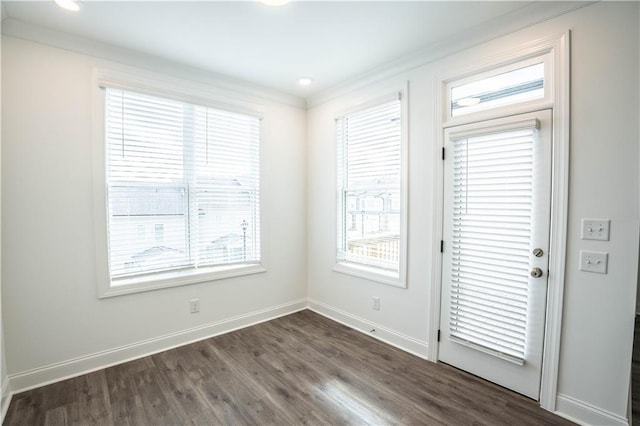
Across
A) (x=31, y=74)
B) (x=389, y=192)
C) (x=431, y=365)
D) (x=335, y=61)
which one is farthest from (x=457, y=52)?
(x=31, y=74)

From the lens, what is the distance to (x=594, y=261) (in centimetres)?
188

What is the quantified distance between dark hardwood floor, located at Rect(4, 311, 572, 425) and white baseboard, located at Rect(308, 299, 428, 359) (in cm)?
9

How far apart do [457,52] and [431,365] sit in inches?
105

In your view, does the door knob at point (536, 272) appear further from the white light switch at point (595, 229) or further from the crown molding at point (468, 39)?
the crown molding at point (468, 39)

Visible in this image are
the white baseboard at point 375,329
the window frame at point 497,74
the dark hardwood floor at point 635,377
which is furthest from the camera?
the white baseboard at point 375,329

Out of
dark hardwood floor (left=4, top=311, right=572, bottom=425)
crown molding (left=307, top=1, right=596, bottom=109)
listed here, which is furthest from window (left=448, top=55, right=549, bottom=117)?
dark hardwood floor (left=4, top=311, right=572, bottom=425)

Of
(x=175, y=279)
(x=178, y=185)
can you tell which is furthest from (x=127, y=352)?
(x=178, y=185)

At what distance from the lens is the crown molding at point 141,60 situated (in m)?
2.24

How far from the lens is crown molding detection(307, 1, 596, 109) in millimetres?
→ 2010

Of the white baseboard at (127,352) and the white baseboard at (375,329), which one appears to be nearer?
the white baseboard at (127,352)

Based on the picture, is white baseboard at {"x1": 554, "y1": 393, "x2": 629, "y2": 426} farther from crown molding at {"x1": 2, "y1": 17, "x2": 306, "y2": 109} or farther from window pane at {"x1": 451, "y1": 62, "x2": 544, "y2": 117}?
crown molding at {"x1": 2, "y1": 17, "x2": 306, "y2": 109}

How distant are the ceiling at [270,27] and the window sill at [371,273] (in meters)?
2.09

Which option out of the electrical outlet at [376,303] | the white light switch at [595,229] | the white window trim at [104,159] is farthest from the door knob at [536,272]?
the white window trim at [104,159]

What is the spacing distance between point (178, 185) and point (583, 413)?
3.62 m
